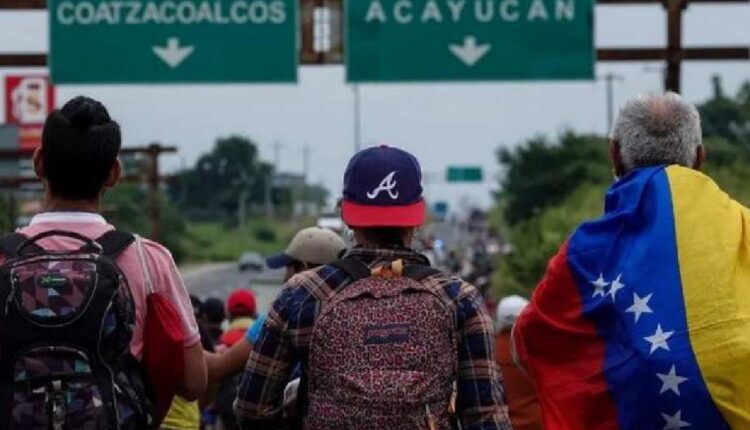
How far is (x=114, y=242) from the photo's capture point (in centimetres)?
457

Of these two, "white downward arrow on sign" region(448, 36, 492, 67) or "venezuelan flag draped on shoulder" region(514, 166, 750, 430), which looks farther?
"white downward arrow on sign" region(448, 36, 492, 67)

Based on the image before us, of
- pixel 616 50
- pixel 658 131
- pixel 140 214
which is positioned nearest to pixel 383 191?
pixel 658 131

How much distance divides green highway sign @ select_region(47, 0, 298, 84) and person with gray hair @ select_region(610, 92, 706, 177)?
11666 millimetres

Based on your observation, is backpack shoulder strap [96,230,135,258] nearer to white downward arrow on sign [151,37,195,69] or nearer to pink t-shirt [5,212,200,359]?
pink t-shirt [5,212,200,359]

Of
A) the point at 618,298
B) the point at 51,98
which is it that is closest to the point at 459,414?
the point at 618,298

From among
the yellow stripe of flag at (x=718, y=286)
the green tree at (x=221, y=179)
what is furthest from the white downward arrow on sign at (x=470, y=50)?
the green tree at (x=221, y=179)

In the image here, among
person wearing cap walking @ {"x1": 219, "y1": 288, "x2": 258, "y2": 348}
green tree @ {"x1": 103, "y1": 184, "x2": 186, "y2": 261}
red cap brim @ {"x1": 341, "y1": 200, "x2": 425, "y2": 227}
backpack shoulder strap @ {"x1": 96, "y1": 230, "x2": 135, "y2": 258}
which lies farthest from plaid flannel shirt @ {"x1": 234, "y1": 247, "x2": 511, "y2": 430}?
green tree @ {"x1": 103, "y1": 184, "x2": 186, "y2": 261}

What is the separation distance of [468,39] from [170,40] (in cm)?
281

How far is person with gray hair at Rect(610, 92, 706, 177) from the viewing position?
516 cm

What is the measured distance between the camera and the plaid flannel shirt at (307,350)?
4.71 m

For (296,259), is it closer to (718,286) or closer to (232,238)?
(718,286)

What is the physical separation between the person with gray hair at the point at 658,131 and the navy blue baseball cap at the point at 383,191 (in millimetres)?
701

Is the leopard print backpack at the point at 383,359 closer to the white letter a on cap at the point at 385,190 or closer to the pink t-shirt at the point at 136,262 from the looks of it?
the white letter a on cap at the point at 385,190

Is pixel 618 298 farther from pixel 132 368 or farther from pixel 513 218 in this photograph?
pixel 513 218
